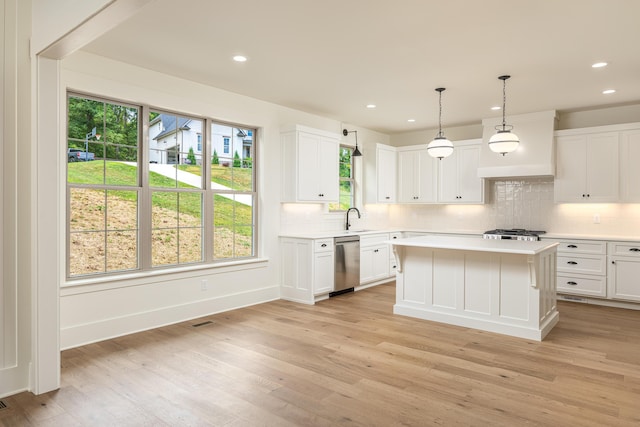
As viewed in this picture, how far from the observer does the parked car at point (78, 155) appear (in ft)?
12.4

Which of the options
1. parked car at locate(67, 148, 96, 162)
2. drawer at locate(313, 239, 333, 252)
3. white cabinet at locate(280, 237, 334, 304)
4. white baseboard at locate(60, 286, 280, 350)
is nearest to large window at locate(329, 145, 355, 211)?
drawer at locate(313, 239, 333, 252)

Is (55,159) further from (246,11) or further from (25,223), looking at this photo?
(246,11)

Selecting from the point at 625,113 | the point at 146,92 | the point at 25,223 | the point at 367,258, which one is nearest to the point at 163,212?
the point at 146,92

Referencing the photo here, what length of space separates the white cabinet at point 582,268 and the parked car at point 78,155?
5.85 meters

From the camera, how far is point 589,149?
5.68 m

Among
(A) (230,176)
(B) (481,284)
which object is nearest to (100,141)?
(A) (230,176)

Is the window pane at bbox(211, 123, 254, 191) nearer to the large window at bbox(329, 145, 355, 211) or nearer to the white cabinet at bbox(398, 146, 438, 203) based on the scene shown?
the large window at bbox(329, 145, 355, 211)

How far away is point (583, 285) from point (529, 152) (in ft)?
6.42

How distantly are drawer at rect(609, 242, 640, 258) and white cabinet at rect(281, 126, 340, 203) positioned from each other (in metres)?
3.73

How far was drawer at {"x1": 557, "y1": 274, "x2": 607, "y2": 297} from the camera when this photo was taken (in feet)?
17.6

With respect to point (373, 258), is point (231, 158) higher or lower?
higher

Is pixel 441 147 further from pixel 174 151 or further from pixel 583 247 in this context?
pixel 174 151

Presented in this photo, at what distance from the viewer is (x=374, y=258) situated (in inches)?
260

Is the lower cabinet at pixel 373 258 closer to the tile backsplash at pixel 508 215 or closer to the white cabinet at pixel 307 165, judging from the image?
the tile backsplash at pixel 508 215
